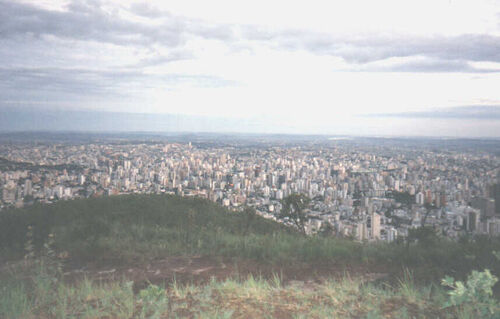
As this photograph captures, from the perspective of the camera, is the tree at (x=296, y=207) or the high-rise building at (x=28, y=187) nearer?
the tree at (x=296, y=207)

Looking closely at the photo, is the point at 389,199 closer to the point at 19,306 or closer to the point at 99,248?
the point at 99,248

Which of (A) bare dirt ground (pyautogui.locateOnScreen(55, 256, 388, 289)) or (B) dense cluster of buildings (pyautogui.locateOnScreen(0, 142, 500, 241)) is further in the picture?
(B) dense cluster of buildings (pyautogui.locateOnScreen(0, 142, 500, 241))

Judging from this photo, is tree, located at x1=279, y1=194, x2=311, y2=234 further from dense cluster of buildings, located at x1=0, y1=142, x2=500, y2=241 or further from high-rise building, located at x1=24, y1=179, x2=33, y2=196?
high-rise building, located at x1=24, y1=179, x2=33, y2=196

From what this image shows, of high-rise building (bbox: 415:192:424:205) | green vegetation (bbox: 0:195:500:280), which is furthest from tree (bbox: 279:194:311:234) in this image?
high-rise building (bbox: 415:192:424:205)

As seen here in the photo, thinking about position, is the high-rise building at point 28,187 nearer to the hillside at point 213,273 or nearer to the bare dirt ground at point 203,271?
the hillside at point 213,273

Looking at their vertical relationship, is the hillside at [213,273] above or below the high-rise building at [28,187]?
above

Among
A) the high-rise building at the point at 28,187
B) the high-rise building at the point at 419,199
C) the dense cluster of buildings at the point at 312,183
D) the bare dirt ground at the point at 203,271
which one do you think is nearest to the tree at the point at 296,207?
the dense cluster of buildings at the point at 312,183
